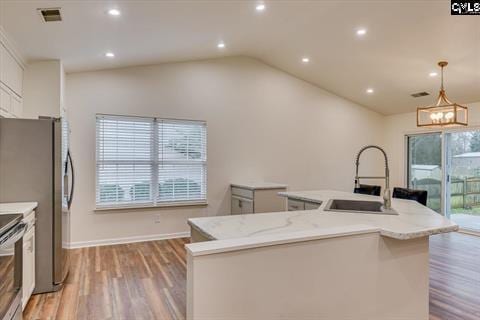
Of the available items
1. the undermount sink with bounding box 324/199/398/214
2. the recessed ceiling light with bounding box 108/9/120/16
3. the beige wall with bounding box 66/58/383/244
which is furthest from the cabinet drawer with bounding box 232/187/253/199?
the recessed ceiling light with bounding box 108/9/120/16

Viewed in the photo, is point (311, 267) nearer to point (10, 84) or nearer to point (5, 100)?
point (5, 100)

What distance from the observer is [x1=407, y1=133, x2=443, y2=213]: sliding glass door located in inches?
251

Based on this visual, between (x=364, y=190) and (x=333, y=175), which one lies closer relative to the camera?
(x=364, y=190)

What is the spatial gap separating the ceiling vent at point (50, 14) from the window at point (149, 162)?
2.03m

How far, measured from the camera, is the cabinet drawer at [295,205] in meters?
3.65

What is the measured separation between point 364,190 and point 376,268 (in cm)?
285

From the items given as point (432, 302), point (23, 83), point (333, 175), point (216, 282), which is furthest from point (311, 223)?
point (333, 175)

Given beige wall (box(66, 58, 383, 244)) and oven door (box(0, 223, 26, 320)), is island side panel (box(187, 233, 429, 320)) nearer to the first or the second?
oven door (box(0, 223, 26, 320))

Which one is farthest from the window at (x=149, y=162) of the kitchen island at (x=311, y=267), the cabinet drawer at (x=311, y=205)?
the kitchen island at (x=311, y=267)

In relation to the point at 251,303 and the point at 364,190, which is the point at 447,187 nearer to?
the point at 364,190

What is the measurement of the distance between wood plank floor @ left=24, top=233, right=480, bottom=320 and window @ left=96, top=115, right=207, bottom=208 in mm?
892

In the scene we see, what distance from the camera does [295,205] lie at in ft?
12.4

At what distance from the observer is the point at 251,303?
5.04ft

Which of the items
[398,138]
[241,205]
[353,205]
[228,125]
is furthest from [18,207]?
[398,138]
